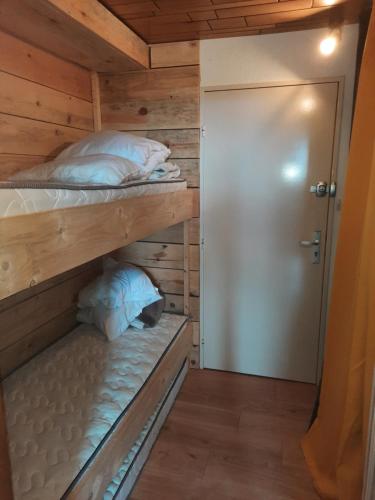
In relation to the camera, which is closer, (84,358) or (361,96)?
(361,96)

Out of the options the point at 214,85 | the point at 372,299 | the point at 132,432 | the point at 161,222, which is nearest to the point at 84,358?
the point at 132,432

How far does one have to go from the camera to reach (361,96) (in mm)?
1383

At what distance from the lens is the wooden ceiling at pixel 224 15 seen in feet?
5.47

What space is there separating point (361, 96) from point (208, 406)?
183cm

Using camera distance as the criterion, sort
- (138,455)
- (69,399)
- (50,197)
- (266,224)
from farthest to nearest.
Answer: (266,224) → (138,455) → (69,399) → (50,197)

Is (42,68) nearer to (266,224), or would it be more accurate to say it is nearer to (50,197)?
(50,197)

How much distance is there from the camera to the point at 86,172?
137 centimetres

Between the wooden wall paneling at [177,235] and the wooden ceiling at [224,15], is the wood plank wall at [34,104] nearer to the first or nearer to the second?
the wooden ceiling at [224,15]

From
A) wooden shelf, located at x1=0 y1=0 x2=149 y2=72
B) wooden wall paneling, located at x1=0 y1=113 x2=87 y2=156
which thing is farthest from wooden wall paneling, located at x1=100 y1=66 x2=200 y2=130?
wooden wall paneling, located at x1=0 y1=113 x2=87 y2=156

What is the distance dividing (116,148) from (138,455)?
1490 millimetres

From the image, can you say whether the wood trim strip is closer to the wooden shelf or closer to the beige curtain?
the beige curtain

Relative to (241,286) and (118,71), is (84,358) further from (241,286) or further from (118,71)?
(118,71)

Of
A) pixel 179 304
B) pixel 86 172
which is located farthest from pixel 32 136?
pixel 179 304

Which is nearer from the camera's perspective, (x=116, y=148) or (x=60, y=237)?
(x=60, y=237)
